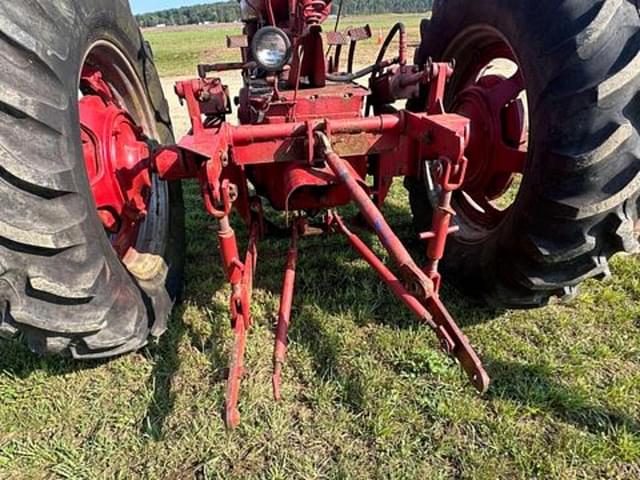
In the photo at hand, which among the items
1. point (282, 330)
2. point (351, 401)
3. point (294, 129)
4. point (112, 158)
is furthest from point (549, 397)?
point (112, 158)

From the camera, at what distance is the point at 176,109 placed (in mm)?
11109

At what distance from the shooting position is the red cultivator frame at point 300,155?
1.96 m

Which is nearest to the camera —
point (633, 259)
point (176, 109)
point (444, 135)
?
point (444, 135)

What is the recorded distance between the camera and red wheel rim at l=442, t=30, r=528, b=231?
2.63 m

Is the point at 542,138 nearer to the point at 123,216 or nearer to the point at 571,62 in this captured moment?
the point at 571,62

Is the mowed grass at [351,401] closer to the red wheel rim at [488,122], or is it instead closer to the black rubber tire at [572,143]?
the black rubber tire at [572,143]

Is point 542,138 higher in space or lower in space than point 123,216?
higher

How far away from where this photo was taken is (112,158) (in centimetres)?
248

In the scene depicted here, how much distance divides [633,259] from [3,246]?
3.42 metres

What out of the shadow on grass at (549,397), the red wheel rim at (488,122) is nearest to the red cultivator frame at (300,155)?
the red wheel rim at (488,122)

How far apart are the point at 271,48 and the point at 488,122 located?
3.82ft

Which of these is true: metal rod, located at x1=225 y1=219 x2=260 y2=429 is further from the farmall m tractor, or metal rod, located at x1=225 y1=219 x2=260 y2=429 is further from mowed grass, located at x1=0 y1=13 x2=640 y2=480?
mowed grass, located at x1=0 y1=13 x2=640 y2=480

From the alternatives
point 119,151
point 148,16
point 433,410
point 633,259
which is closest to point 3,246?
point 119,151

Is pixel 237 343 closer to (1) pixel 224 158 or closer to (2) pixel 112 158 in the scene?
(1) pixel 224 158
